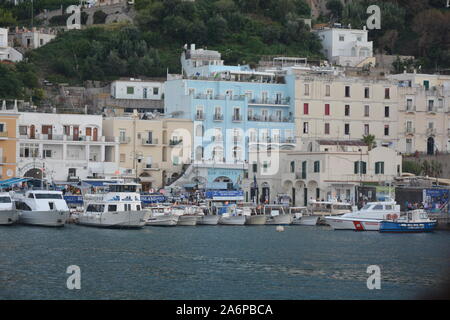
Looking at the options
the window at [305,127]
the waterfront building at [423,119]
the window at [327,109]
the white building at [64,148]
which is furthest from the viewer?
the waterfront building at [423,119]

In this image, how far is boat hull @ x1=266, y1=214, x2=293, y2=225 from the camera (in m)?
88.3

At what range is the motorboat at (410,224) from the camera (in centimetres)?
8244

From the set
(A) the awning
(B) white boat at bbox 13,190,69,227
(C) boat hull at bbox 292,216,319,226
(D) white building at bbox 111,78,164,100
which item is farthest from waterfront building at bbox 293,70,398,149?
(B) white boat at bbox 13,190,69,227

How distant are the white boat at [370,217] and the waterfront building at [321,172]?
319 inches

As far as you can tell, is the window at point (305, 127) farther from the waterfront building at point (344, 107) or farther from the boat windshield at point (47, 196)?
the boat windshield at point (47, 196)

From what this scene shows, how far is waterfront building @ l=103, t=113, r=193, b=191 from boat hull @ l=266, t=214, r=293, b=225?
43.3 ft

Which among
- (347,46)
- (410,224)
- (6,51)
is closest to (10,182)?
(410,224)

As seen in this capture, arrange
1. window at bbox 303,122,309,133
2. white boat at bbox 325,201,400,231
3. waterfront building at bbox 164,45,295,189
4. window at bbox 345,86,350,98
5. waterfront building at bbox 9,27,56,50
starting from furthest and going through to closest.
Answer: waterfront building at bbox 9,27,56,50
window at bbox 345,86,350,98
window at bbox 303,122,309,133
waterfront building at bbox 164,45,295,189
white boat at bbox 325,201,400,231

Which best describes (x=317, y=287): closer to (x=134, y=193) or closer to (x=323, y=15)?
(x=134, y=193)

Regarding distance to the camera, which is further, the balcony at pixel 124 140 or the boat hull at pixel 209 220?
the balcony at pixel 124 140

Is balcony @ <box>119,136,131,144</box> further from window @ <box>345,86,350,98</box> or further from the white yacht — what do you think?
window @ <box>345,86,350,98</box>

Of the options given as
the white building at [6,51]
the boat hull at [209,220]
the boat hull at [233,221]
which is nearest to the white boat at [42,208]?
the boat hull at [209,220]

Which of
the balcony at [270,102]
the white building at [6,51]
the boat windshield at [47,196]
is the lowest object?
the boat windshield at [47,196]

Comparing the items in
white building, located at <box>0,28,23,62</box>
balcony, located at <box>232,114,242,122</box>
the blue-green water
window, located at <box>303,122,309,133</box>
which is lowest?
the blue-green water
